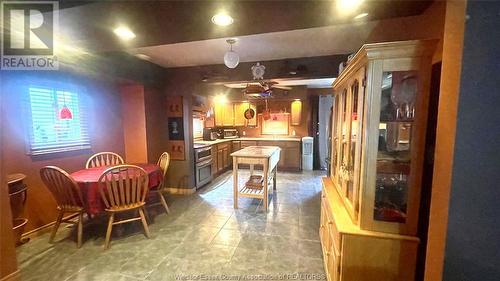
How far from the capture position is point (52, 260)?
6.97ft

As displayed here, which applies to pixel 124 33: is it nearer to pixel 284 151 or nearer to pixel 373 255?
pixel 373 255

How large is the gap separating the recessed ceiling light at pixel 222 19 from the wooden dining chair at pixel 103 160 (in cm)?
276

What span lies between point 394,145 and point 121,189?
8.60 ft

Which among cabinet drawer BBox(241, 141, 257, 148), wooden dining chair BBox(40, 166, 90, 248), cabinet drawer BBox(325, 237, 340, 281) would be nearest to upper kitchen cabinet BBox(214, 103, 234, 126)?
cabinet drawer BBox(241, 141, 257, 148)

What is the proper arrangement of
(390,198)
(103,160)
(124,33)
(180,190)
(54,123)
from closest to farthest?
(390,198) < (124,33) < (54,123) < (103,160) < (180,190)

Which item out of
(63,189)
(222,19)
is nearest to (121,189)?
(63,189)

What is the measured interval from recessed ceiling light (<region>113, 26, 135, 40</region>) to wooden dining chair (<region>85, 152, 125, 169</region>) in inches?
83.7

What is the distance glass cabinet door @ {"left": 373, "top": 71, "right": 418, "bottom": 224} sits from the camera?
50.5 inches

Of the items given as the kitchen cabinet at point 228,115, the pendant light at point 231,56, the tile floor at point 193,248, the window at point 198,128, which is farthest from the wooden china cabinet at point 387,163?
the kitchen cabinet at point 228,115

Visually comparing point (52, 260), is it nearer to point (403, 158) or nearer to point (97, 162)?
point (97, 162)

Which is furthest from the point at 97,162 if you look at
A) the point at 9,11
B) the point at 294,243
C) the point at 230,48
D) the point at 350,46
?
the point at 350,46

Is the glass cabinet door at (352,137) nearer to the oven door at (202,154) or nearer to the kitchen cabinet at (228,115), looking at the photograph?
the oven door at (202,154)

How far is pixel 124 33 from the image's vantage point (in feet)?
5.57

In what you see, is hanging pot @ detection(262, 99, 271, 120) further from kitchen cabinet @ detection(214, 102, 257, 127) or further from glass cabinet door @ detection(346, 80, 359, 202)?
glass cabinet door @ detection(346, 80, 359, 202)
